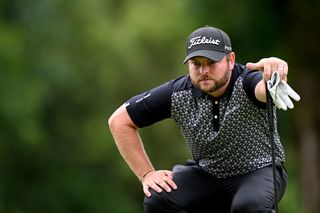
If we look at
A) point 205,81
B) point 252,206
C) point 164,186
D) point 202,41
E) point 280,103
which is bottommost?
point 252,206

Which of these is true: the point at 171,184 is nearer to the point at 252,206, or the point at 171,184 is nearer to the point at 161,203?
the point at 161,203

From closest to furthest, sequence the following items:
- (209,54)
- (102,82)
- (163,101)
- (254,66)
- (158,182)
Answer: (254,66) < (209,54) < (163,101) < (158,182) < (102,82)

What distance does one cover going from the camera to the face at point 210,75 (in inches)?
324

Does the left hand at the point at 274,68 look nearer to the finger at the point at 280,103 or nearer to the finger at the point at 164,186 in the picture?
the finger at the point at 280,103

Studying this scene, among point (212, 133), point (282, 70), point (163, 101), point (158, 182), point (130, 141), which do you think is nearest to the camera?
point (282, 70)

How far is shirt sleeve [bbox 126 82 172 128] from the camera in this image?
8492 mm

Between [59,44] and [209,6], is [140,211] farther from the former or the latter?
[209,6]

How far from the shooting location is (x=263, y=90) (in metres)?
7.92

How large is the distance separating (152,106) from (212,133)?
0.54 m

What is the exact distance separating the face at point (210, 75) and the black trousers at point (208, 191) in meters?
0.73

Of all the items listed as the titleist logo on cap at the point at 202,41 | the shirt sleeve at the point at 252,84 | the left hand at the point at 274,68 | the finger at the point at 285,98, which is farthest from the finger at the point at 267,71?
the titleist logo on cap at the point at 202,41

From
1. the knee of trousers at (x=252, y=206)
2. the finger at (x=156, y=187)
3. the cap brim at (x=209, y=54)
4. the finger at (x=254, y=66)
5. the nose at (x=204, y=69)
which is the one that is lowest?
the knee of trousers at (x=252, y=206)

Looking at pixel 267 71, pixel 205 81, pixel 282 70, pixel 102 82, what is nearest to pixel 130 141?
pixel 205 81

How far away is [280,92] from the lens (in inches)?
305
